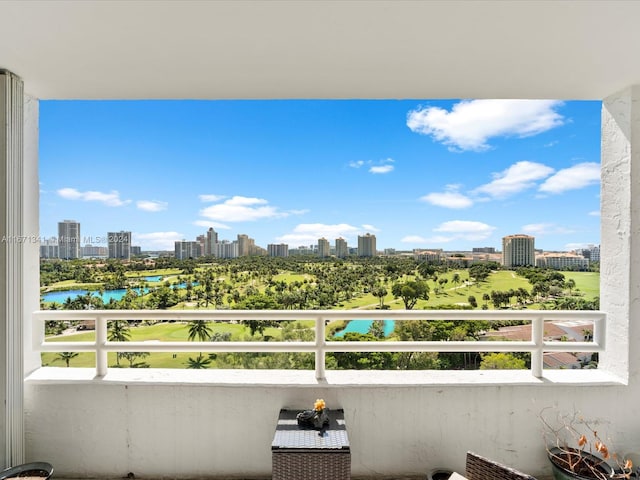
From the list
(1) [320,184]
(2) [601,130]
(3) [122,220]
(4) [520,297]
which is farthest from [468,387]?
(3) [122,220]

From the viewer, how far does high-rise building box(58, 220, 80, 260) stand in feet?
9.27

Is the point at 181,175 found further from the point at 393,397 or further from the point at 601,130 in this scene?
the point at 601,130

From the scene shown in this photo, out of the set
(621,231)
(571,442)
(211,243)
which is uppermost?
(621,231)

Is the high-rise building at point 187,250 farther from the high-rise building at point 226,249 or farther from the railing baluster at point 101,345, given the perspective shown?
the railing baluster at point 101,345

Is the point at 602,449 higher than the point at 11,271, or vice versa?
the point at 11,271

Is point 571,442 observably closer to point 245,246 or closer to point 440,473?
point 440,473

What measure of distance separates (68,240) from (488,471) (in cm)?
380

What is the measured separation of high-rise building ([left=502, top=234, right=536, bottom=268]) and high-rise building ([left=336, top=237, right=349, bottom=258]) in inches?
83.4

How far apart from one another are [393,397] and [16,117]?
3.46 meters

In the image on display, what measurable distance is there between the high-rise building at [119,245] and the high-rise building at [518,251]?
4761 mm

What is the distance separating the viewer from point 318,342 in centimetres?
234

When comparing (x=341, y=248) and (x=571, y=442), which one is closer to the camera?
(x=571, y=442)

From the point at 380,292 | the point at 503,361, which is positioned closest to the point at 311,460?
the point at 503,361

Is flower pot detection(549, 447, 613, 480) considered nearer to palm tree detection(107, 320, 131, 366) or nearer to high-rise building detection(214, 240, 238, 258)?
high-rise building detection(214, 240, 238, 258)
